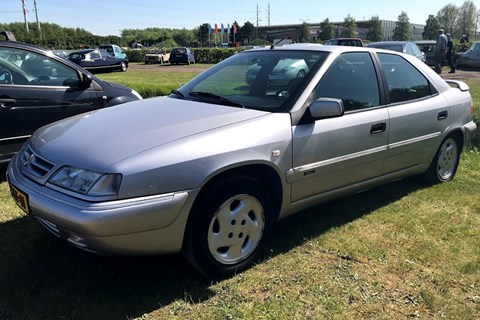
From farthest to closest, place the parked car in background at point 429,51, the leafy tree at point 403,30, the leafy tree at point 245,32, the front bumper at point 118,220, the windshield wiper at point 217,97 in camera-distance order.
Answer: the leafy tree at point 245,32
the leafy tree at point 403,30
the parked car in background at point 429,51
the windshield wiper at point 217,97
the front bumper at point 118,220

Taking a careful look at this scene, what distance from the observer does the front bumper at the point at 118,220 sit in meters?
2.52

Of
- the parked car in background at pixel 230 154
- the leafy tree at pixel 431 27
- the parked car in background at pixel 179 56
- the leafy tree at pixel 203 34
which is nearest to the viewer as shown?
the parked car in background at pixel 230 154

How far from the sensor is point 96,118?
3.48m

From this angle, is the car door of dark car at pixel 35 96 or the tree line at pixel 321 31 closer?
the car door of dark car at pixel 35 96

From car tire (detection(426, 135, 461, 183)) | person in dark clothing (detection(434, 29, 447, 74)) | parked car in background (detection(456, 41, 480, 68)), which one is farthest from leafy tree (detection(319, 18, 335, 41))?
car tire (detection(426, 135, 461, 183))

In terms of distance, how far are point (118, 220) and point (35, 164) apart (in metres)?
0.86

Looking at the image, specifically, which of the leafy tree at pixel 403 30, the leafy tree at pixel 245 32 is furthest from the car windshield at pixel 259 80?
→ the leafy tree at pixel 245 32

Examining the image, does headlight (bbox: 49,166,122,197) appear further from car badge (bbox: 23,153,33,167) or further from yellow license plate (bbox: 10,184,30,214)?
car badge (bbox: 23,153,33,167)

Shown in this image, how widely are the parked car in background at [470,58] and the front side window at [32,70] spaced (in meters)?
22.1

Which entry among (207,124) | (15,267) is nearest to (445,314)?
(207,124)

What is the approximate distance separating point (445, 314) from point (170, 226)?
70.2 inches

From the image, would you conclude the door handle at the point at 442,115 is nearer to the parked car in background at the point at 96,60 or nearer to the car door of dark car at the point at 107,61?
the parked car in background at the point at 96,60

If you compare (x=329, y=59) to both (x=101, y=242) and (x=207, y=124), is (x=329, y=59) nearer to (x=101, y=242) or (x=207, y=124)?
(x=207, y=124)

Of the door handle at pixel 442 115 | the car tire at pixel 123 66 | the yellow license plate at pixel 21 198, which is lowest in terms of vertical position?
the car tire at pixel 123 66
